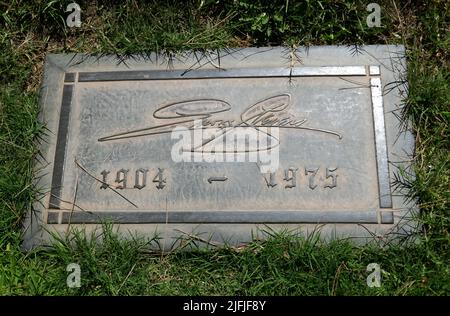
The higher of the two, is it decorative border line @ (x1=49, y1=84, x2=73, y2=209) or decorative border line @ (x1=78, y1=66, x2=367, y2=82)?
decorative border line @ (x1=78, y1=66, x2=367, y2=82)

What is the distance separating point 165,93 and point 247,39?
1.91 feet

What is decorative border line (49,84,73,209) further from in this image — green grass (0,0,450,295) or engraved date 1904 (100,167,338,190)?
engraved date 1904 (100,167,338,190)

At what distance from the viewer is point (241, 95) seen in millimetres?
2713

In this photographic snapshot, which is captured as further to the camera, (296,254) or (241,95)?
(241,95)

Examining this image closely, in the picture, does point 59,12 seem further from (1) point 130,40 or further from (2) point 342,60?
(2) point 342,60

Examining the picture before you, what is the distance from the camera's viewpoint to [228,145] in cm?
263

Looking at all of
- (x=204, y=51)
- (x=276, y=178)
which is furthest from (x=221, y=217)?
(x=204, y=51)
